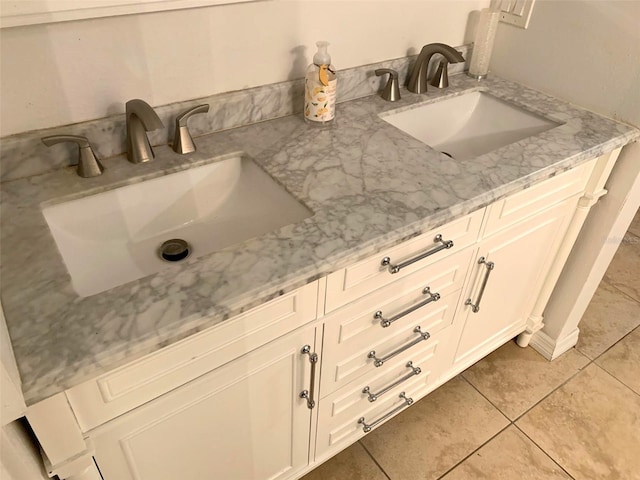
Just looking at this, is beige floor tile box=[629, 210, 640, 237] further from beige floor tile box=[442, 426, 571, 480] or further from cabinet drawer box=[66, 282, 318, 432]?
cabinet drawer box=[66, 282, 318, 432]

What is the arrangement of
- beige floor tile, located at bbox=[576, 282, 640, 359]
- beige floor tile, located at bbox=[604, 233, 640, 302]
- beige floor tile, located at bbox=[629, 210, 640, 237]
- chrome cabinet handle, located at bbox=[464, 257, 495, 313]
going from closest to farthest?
chrome cabinet handle, located at bbox=[464, 257, 495, 313] < beige floor tile, located at bbox=[576, 282, 640, 359] < beige floor tile, located at bbox=[604, 233, 640, 302] < beige floor tile, located at bbox=[629, 210, 640, 237]

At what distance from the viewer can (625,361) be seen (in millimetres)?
1863

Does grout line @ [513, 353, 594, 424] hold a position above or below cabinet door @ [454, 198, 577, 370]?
below

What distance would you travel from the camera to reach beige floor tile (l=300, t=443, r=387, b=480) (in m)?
1.46

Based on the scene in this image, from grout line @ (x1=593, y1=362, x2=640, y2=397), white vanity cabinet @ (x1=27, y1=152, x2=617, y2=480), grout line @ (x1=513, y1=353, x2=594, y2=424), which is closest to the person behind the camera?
white vanity cabinet @ (x1=27, y1=152, x2=617, y2=480)

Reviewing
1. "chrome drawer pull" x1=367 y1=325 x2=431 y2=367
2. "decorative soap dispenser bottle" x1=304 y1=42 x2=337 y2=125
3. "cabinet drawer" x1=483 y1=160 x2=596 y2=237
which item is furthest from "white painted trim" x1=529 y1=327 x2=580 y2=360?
"decorative soap dispenser bottle" x1=304 y1=42 x2=337 y2=125

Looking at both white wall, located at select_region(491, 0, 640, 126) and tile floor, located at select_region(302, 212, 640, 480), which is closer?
white wall, located at select_region(491, 0, 640, 126)

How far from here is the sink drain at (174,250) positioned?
102 cm

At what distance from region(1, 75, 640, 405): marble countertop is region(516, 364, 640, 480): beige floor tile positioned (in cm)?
89

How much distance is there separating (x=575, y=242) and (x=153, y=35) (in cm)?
134

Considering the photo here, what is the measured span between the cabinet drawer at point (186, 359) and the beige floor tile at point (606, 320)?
1.44 m

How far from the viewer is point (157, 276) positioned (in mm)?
809

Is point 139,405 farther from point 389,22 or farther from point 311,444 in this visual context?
point 389,22

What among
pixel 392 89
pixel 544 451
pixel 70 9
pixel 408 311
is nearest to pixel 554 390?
pixel 544 451
